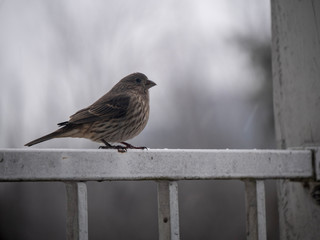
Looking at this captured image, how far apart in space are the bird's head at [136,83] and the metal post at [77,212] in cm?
207

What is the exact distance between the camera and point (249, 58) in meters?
5.92

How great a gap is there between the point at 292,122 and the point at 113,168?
98 cm

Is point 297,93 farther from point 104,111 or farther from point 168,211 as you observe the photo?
point 104,111

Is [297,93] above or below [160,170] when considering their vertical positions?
above

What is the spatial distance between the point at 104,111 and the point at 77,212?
1.78m

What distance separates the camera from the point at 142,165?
5.16 ft

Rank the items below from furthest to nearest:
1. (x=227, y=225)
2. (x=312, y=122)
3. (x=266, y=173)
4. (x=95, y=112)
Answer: (x=227, y=225) → (x=95, y=112) → (x=312, y=122) → (x=266, y=173)

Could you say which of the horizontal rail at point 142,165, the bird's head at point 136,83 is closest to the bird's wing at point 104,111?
the bird's head at point 136,83

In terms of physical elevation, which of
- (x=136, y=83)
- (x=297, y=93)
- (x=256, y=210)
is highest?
(x=136, y=83)

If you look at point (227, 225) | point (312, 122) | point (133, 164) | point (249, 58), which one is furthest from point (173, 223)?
point (249, 58)

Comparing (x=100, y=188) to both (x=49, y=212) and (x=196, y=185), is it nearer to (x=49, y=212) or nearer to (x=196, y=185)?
(x=49, y=212)

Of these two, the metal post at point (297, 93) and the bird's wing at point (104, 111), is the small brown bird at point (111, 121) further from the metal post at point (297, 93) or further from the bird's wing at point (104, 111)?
the metal post at point (297, 93)

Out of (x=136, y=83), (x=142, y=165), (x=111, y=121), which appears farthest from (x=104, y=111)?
(x=142, y=165)

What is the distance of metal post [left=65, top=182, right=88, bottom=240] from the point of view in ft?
4.78
